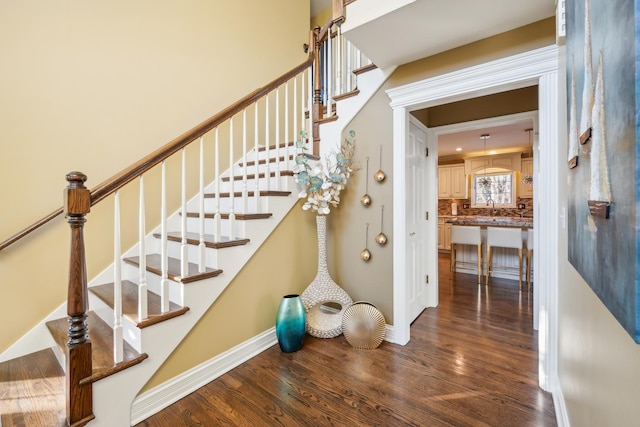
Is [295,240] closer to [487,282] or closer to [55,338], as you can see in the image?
[55,338]

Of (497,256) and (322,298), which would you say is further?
(497,256)

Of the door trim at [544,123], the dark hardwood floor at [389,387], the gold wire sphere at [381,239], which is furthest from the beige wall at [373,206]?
the dark hardwood floor at [389,387]

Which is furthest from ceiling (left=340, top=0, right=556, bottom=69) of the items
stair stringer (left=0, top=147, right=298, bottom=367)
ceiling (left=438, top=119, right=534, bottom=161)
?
ceiling (left=438, top=119, right=534, bottom=161)

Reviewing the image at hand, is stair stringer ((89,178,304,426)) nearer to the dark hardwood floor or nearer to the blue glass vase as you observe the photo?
the dark hardwood floor

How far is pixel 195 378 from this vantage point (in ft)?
6.21

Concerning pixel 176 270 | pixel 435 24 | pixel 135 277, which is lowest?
pixel 135 277

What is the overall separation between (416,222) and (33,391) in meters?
3.10

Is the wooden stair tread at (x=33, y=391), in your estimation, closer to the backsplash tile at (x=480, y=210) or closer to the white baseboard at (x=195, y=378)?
the white baseboard at (x=195, y=378)

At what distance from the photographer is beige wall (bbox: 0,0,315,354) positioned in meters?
1.86

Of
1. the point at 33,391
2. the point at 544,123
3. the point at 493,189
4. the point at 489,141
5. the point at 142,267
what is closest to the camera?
the point at 33,391

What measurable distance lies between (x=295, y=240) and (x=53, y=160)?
1941 millimetres

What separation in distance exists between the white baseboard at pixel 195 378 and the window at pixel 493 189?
6687 millimetres

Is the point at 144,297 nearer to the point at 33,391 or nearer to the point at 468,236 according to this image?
the point at 33,391

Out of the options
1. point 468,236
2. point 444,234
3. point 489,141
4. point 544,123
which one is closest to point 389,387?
point 544,123
